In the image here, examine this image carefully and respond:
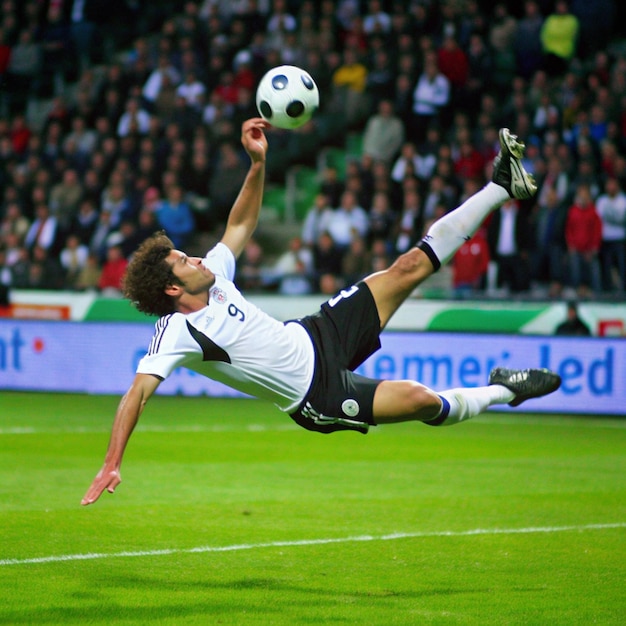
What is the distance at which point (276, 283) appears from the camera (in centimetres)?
1805

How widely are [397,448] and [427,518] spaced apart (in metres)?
4.03

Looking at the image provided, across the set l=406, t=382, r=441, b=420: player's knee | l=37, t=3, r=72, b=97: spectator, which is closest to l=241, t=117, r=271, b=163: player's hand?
l=406, t=382, r=441, b=420: player's knee

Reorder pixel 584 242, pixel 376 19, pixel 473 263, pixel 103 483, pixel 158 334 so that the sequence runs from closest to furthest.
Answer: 1. pixel 103 483
2. pixel 158 334
3. pixel 584 242
4. pixel 473 263
5. pixel 376 19

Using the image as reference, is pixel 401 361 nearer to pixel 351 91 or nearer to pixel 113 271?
pixel 113 271

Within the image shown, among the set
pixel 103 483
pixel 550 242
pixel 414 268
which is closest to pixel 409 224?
pixel 550 242

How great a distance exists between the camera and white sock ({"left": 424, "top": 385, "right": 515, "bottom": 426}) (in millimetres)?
7215

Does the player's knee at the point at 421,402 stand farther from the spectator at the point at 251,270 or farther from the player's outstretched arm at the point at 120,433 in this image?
the spectator at the point at 251,270

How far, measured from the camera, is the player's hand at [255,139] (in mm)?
7699

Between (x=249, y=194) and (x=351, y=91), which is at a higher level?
(x=351, y=91)

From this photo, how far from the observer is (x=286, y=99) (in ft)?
26.3

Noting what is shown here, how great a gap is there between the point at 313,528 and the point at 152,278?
Answer: 2233mm

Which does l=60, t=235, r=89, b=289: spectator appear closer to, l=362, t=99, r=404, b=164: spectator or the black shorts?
l=362, t=99, r=404, b=164: spectator

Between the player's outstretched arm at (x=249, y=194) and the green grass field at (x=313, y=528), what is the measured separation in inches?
75.8

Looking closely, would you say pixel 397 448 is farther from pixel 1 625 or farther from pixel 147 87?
pixel 147 87
